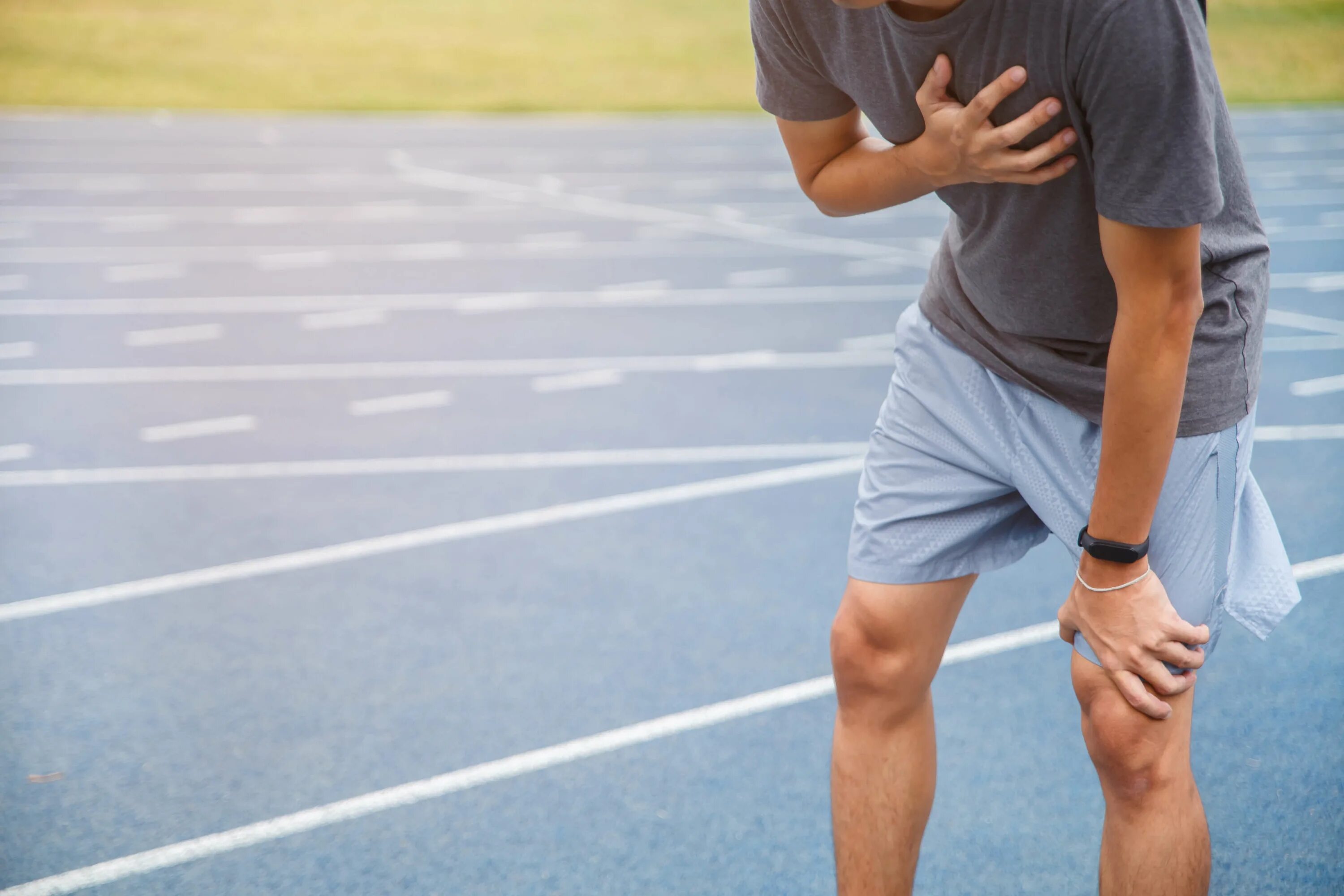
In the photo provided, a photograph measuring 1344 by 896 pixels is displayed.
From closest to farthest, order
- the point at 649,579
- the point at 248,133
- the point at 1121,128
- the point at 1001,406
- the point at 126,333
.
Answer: the point at 1121,128, the point at 1001,406, the point at 649,579, the point at 126,333, the point at 248,133

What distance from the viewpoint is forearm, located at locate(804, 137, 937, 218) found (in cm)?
192

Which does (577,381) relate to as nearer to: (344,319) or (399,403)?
(399,403)

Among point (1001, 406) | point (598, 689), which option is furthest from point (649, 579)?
point (1001, 406)

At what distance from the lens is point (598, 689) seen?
141 inches

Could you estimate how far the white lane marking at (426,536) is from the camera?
4285 mm

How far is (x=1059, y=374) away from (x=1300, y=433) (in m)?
4.49

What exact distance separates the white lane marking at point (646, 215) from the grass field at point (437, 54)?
7.56 metres

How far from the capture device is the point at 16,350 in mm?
7695

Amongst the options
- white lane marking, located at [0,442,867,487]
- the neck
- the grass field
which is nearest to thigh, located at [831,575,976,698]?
the neck

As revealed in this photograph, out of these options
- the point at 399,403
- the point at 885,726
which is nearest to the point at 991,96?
the point at 885,726

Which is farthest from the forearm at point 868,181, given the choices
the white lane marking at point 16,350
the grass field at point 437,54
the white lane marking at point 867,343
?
the grass field at point 437,54

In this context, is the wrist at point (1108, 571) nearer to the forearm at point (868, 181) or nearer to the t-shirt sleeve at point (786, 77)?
the forearm at point (868, 181)

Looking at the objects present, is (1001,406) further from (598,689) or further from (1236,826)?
(598,689)

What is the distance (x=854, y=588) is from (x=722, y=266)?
7.95m
